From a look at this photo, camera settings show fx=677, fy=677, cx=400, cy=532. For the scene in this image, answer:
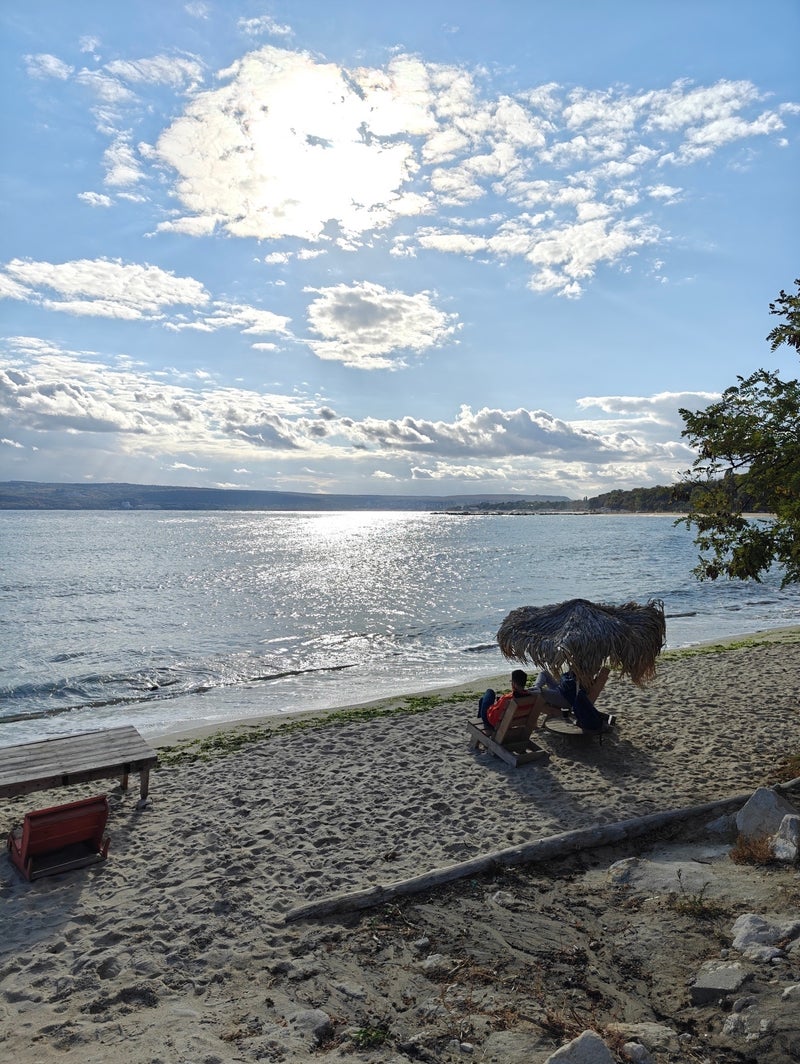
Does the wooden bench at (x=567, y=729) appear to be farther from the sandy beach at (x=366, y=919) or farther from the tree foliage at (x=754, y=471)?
the tree foliage at (x=754, y=471)

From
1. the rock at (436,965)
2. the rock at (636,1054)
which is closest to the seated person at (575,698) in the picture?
the rock at (436,965)

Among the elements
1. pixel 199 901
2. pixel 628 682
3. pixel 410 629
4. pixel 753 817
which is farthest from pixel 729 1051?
pixel 410 629

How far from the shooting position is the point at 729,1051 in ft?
12.1

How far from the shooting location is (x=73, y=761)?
313 inches

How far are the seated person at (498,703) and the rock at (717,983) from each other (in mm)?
5294

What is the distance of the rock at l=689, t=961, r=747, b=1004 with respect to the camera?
13.6ft

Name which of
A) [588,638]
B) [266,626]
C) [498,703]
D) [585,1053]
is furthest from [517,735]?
[266,626]

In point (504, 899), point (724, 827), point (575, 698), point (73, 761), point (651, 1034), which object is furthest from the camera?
point (575, 698)

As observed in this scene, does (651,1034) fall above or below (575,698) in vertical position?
below

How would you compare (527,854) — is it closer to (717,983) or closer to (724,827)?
(724,827)

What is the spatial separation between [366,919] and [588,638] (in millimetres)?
5659

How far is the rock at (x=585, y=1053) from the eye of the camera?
11.2ft

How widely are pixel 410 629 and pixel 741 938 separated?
22.7 m

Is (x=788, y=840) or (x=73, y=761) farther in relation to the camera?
(x=73, y=761)
